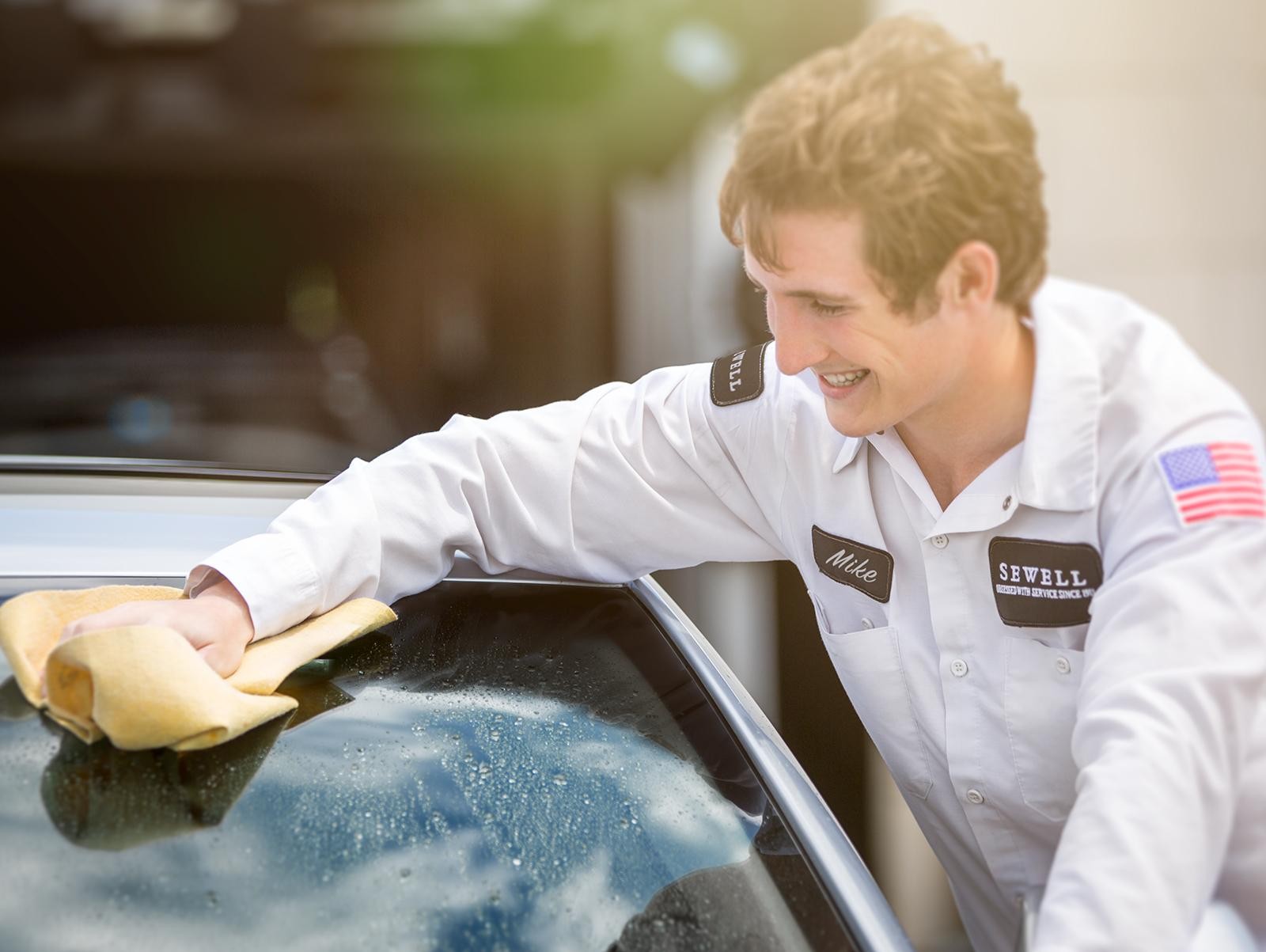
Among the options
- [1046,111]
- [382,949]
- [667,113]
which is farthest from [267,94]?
[382,949]

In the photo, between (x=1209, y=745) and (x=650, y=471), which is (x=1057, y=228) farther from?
(x=1209, y=745)

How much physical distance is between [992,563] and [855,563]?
201 millimetres

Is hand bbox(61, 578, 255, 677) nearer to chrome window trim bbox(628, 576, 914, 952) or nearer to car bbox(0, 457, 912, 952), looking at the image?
car bbox(0, 457, 912, 952)

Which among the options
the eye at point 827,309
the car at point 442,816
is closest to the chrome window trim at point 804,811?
the car at point 442,816

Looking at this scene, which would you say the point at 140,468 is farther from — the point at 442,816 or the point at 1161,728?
the point at 1161,728

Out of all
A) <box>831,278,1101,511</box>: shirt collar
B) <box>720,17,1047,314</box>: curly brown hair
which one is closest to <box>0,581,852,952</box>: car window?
<box>831,278,1101,511</box>: shirt collar

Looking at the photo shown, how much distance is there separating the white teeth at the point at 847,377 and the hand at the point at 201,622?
694mm

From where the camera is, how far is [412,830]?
3.42 feet

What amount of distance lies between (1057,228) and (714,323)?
73.1 inches

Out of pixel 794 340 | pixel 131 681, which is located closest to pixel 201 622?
pixel 131 681

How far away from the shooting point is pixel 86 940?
904 mm

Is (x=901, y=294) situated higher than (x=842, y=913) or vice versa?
(x=901, y=294)

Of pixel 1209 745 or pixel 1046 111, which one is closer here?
pixel 1209 745

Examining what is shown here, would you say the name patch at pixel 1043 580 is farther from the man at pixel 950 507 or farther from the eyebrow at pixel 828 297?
the eyebrow at pixel 828 297
